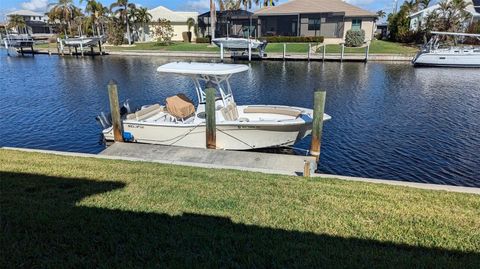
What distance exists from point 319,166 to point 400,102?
11.7 metres

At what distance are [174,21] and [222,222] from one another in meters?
63.3

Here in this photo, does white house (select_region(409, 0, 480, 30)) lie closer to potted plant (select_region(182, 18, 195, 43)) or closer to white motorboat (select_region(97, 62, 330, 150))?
potted plant (select_region(182, 18, 195, 43))

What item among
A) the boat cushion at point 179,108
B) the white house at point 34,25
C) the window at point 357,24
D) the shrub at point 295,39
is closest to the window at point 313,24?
the shrub at point 295,39

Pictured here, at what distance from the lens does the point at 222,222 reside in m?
4.91

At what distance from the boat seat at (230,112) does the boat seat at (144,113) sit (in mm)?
3291

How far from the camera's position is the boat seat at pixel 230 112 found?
489 inches

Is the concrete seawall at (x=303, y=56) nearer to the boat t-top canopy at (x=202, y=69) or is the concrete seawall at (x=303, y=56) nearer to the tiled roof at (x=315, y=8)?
the tiled roof at (x=315, y=8)

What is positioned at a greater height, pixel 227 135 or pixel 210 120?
pixel 210 120

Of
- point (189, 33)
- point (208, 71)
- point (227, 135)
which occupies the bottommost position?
point (227, 135)

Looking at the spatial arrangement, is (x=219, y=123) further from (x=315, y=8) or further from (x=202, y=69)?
(x=315, y=8)

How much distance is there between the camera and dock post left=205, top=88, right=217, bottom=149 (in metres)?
11.3

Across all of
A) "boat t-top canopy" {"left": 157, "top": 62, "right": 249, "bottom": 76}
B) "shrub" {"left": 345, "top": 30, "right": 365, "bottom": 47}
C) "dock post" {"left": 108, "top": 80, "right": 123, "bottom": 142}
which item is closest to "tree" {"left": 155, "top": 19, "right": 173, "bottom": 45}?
"shrub" {"left": 345, "top": 30, "right": 365, "bottom": 47}

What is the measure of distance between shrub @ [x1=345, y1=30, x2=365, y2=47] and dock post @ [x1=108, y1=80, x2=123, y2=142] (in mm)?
40842

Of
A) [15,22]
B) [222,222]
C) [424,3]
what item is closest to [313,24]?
[424,3]
